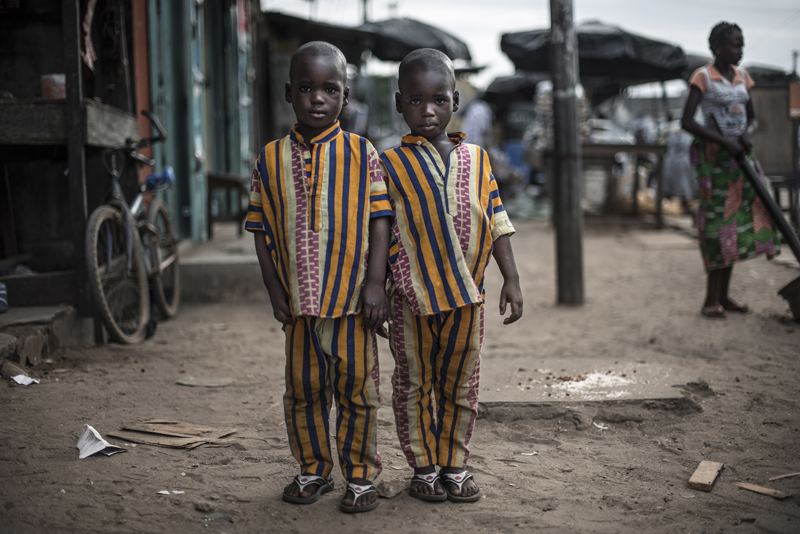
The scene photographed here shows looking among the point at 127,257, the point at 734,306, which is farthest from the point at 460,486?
the point at 734,306

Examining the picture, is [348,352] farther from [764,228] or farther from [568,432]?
[764,228]

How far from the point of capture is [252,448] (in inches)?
101

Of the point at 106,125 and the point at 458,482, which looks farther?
the point at 106,125

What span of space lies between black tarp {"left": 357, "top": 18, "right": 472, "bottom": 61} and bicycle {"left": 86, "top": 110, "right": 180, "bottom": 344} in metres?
7.39

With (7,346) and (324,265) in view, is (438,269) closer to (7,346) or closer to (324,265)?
(324,265)

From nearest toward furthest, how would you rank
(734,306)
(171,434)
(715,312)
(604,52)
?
(171,434), (715,312), (734,306), (604,52)

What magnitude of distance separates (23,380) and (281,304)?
5.49ft

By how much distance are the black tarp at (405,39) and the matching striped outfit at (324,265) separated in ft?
31.5

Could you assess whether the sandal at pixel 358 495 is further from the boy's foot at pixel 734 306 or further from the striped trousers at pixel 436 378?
the boy's foot at pixel 734 306

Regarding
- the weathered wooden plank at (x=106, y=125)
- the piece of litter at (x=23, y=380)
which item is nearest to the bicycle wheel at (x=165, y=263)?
the weathered wooden plank at (x=106, y=125)

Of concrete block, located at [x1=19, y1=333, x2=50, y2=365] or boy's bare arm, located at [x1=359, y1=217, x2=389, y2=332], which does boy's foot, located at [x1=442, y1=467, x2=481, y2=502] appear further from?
concrete block, located at [x1=19, y1=333, x2=50, y2=365]

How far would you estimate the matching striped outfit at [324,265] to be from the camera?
6.48ft

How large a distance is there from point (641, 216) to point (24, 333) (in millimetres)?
9096

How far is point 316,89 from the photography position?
1.98 m
